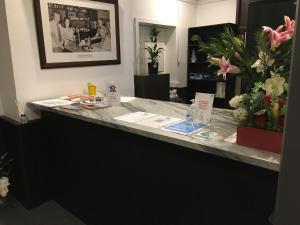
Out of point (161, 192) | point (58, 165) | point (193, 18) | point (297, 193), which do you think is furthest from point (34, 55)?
point (193, 18)

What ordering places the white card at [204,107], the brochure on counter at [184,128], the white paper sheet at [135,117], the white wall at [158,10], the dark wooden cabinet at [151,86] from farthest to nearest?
the white wall at [158,10], the dark wooden cabinet at [151,86], the white paper sheet at [135,117], the white card at [204,107], the brochure on counter at [184,128]

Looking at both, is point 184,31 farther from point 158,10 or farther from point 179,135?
point 179,135

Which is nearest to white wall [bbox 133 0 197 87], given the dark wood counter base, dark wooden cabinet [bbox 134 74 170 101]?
dark wooden cabinet [bbox 134 74 170 101]

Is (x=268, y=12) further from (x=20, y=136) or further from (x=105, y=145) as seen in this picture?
(x=20, y=136)

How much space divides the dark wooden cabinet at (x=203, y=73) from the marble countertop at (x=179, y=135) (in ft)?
8.56

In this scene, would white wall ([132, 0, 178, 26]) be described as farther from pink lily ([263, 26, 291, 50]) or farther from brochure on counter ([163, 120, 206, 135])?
pink lily ([263, 26, 291, 50])

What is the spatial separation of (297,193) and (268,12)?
2707 millimetres

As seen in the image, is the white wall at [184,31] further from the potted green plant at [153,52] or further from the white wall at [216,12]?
the potted green plant at [153,52]

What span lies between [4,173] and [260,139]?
2276 mm

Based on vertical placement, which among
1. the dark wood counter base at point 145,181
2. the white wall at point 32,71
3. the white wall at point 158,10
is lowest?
the dark wood counter base at point 145,181

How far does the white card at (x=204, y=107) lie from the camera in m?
1.46

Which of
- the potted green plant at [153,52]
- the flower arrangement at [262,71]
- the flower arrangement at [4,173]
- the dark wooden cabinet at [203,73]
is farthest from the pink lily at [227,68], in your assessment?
the dark wooden cabinet at [203,73]

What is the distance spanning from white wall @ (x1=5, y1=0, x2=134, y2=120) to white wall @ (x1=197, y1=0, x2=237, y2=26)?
2297mm

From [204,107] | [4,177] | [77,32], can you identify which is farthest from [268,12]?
[4,177]
